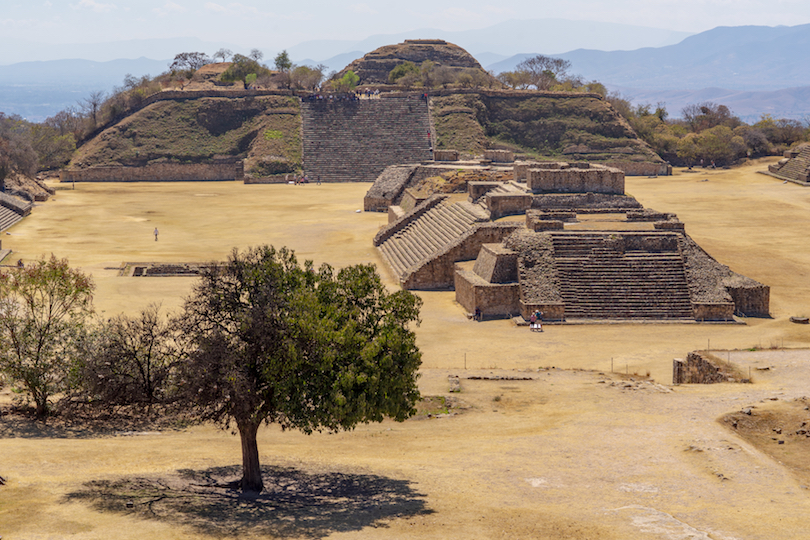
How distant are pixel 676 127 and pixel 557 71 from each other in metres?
39.0

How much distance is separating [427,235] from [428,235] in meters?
0.14

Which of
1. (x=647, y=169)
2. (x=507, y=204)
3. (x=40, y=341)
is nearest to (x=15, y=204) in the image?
(x=507, y=204)

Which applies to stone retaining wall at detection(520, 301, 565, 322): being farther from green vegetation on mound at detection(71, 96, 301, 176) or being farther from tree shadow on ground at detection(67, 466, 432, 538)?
green vegetation on mound at detection(71, 96, 301, 176)

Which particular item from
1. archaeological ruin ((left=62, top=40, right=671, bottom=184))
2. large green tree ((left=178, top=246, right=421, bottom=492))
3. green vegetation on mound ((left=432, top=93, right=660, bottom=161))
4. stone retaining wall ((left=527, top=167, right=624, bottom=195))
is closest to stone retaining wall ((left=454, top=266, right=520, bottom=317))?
stone retaining wall ((left=527, top=167, right=624, bottom=195))

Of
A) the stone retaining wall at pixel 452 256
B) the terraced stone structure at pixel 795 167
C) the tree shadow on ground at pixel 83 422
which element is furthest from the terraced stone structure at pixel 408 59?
the tree shadow on ground at pixel 83 422

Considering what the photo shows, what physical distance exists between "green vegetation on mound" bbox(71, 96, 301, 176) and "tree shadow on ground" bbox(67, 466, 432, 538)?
7178 centimetres

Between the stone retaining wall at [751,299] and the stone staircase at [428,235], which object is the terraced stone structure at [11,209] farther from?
the stone retaining wall at [751,299]

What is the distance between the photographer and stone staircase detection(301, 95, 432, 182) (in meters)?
86.9

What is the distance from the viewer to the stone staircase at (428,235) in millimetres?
42156

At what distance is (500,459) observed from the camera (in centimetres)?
1828

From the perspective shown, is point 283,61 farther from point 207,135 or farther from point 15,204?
point 15,204

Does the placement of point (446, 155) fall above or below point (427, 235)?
above

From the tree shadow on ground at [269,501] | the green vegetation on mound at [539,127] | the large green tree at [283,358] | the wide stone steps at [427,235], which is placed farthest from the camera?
the green vegetation on mound at [539,127]

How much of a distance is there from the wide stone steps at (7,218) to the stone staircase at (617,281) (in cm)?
3693
